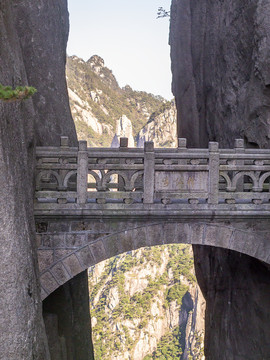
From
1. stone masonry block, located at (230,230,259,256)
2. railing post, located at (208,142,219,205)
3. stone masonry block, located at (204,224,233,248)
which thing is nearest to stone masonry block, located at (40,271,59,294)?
stone masonry block, located at (204,224,233,248)

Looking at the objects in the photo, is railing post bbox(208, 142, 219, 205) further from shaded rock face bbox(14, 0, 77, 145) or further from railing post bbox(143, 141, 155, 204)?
shaded rock face bbox(14, 0, 77, 145)

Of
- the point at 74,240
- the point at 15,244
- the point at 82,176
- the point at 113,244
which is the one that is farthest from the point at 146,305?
the point at 15,244

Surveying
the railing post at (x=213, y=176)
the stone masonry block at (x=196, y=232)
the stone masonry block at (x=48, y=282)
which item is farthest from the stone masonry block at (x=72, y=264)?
the railing post at (x=213, y=176)

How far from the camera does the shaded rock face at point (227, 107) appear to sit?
933cm

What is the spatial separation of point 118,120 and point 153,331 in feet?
148

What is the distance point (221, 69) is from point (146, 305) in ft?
125

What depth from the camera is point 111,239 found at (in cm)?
707

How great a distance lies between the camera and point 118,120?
260 feet

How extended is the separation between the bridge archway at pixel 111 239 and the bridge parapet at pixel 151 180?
0.31 meters

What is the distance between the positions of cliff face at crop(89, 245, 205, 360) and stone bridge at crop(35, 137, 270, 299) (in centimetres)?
2889

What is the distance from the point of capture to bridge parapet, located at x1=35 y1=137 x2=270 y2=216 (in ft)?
22.7

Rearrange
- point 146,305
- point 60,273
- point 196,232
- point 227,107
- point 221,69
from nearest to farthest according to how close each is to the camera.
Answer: point 60,273
point 196,232
point 227,107
point 221,69
point 146,305

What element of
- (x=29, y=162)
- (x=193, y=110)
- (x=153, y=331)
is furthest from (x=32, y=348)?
(x=153, y=331)

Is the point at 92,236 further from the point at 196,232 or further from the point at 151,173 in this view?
the point at 196,232
